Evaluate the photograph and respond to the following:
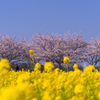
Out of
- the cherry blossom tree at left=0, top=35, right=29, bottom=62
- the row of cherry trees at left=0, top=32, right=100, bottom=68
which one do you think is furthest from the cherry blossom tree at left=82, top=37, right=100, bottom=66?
the cherry blossom tree at left=0, top=35, right=29, bottom=62

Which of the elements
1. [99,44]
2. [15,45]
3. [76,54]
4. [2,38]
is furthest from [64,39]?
[2,38]

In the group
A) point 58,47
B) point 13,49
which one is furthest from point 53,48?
point 13,49

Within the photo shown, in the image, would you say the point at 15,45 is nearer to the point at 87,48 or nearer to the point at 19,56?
the point at 19,56

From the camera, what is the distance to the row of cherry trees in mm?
24141

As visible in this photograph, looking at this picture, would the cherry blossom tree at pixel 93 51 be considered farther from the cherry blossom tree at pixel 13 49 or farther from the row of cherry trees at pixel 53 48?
the cherry blossom tree at pixel 13 49

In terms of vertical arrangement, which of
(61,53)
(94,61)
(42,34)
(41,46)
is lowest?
(94,61)

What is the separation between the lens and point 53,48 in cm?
2423

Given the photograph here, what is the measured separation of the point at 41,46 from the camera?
1009 inches

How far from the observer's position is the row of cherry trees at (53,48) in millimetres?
24141

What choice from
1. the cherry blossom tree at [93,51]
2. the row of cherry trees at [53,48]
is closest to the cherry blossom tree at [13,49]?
the row of cherry trees at [53,48]

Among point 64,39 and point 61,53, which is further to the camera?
point 64,39

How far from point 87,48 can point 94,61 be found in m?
2.65

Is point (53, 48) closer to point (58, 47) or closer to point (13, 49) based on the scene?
point (58, 47)

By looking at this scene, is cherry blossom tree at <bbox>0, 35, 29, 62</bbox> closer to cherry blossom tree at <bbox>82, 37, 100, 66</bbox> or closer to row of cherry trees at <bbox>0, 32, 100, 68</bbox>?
row of cherry trees at <bbox>0, 32, 100, 68</bbox>
